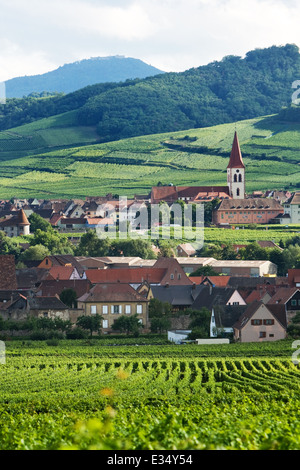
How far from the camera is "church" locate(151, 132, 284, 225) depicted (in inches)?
5389

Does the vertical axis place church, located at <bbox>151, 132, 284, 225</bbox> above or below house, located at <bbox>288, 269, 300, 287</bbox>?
above

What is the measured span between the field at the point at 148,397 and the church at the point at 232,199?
249 ft

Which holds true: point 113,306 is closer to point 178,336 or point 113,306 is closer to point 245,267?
point 178,336

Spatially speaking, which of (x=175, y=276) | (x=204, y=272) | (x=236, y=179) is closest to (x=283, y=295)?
(x=175, y=276)

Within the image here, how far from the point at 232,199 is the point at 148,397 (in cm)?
10589

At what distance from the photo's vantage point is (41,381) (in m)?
42.8

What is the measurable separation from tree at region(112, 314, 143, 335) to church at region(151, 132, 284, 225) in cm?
6806

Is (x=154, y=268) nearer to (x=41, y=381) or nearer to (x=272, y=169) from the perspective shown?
(x=41, y=381)

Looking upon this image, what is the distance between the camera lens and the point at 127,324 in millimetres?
67312

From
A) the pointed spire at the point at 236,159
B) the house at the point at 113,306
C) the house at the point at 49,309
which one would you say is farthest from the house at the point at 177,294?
the pointed spire at the point at 236,159

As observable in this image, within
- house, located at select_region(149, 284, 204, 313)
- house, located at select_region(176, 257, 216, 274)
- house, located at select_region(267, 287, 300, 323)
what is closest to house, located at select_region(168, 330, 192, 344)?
house, located at select_region(267, 287, 300, 323)

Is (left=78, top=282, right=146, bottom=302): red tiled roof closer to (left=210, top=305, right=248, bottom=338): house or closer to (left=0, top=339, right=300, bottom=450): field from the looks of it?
(left=210, top=305, right=248, bottom=338): house
